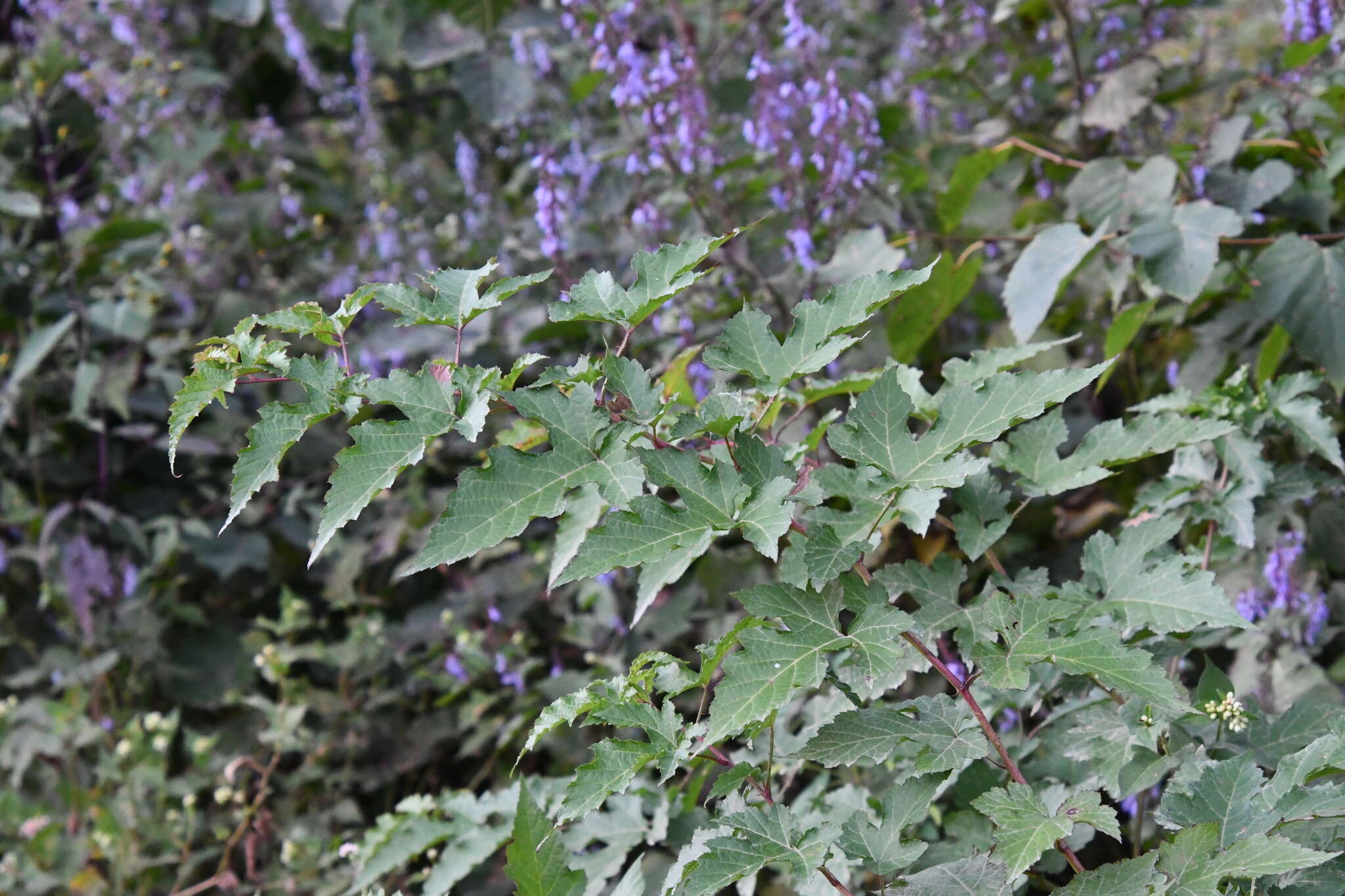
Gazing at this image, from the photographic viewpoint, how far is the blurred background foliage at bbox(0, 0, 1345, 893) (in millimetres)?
2137

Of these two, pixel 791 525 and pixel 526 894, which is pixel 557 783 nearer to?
pixel 526 894

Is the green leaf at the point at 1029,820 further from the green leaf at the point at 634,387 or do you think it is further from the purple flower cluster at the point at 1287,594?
the purple flower cluster at the point at 1287,594

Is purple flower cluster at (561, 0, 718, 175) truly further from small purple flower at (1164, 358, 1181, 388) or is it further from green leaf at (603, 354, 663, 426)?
green leaf at (603, 354, 663, 426)

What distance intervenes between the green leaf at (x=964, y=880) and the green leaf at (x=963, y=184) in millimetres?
1613

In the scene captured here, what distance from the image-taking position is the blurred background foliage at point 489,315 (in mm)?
2137

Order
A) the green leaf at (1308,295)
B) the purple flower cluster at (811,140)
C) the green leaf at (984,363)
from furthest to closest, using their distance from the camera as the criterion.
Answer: the purple flower cluster at (811,140) → the green leaf at (1308,295) → the green leaf at (984,363)

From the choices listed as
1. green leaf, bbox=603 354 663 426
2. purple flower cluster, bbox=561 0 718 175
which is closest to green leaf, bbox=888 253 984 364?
purple flower cluster, bbox=561 0 718 175

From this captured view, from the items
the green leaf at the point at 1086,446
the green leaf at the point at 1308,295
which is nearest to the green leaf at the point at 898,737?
the green leaf at the point at 1086,446

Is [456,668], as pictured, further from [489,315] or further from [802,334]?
[802,334]

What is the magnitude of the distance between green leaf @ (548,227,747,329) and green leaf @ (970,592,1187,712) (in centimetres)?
41

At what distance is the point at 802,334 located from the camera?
3.51 ft

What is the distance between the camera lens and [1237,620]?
0.99m

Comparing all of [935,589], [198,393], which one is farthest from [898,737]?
[198,393]

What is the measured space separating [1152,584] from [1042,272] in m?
1.00
